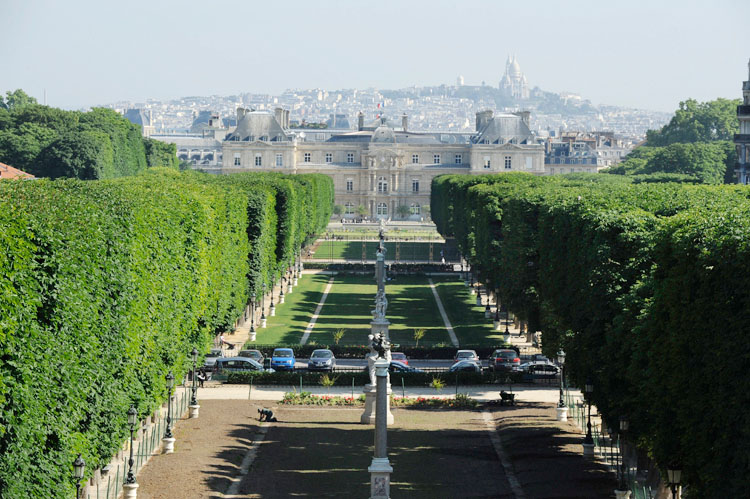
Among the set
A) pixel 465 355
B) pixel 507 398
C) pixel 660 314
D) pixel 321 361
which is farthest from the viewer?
pixel 465 355

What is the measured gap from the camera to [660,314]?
30.2 m

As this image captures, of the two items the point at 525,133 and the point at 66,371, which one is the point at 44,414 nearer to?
the point at 66,371

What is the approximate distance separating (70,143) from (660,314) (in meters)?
101

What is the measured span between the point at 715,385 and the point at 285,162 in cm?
17218

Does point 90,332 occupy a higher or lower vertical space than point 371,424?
higher

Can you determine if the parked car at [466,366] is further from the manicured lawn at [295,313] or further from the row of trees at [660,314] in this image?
the manicured lawn at [295,313]

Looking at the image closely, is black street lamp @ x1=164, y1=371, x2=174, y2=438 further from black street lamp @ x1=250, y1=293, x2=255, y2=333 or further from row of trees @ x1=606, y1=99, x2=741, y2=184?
row of trees @ x1=606, y1=99, x2=741, y2=184

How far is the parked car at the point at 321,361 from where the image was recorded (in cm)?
5669

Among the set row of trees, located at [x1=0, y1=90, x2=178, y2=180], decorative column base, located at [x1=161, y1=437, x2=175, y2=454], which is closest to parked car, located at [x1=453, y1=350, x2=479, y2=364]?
decorative column base, located at [x1=161, y1=437, x2=175, y2=454]

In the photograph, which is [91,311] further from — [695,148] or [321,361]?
[695,148]

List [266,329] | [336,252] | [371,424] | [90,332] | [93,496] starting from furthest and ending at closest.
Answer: [336,252], [266,329], [371,424], [93,496], [90,332]

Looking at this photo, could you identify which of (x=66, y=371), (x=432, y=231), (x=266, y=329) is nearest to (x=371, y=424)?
(x=66, y=371)

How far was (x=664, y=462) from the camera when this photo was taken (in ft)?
93.7

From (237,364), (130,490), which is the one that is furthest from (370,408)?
(130,490)
